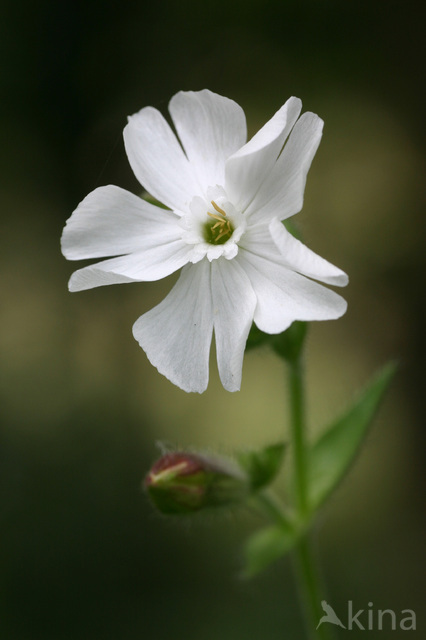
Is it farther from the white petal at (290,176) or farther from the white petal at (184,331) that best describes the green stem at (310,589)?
the white petal at (290,176)

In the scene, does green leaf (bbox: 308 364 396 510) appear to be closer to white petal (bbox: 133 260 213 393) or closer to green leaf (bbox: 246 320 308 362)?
green leaf (bbox: 246 320 308 362)

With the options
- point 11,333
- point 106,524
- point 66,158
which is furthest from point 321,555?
point 66,158

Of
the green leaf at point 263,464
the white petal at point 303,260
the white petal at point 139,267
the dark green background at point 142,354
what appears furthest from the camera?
the dark green background at point 142,354

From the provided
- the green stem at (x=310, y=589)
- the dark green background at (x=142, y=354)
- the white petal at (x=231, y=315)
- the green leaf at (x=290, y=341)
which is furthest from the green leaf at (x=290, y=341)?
the dark green background at (x=142, y=354)

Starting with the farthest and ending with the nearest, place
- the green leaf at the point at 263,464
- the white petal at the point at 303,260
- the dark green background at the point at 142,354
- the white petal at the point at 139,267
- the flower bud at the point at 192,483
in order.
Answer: the dark green background at the point at 142,354 < the green leaf at the point at 263,464 < the flower bud at the point at 192,483 < the white petal at the point at 139,267 < the white petal at the point at 303,260

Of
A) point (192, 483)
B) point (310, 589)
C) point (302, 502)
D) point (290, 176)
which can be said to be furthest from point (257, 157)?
point (310, 589)

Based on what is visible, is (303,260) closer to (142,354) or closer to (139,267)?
(139,267)

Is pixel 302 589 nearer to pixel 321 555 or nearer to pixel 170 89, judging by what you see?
pixel 321 555
